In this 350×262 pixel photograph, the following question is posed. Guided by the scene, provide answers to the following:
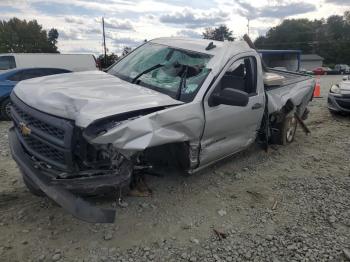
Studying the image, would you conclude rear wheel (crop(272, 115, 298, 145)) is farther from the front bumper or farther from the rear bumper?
the rear bumper

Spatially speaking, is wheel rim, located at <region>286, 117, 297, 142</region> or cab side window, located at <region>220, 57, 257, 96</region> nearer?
cab side window, located at <region>220, 57, 257, 96</region>

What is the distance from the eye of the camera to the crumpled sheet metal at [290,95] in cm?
594

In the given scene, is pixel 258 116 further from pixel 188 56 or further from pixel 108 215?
pixel 108 215

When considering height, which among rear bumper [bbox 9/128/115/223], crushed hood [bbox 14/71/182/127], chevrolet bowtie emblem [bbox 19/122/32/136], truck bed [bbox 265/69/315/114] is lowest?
rear bumper [bbox 9/128/115/223]

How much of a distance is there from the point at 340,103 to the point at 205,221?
7.13 metres

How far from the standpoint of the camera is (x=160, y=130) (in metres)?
3.71

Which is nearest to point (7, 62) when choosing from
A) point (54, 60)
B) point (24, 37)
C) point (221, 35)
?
point (54, 60)

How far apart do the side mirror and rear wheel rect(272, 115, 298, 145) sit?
9.14ft

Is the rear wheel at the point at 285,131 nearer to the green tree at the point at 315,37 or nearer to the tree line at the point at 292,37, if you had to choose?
the tree line at the point at 292,37

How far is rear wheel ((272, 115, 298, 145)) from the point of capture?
6.87 metres

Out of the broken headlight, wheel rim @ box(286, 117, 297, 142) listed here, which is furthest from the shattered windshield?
wheel rim @ box(286, 117, 297, 142)

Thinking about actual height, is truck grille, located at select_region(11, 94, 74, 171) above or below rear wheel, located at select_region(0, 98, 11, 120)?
above

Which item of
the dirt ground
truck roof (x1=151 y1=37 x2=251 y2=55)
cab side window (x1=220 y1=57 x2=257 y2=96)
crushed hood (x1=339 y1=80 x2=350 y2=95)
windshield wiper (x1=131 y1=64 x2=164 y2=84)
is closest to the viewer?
the dirt ground

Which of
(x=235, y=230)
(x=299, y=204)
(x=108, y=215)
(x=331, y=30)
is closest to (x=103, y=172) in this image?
(x=108, y=215)
